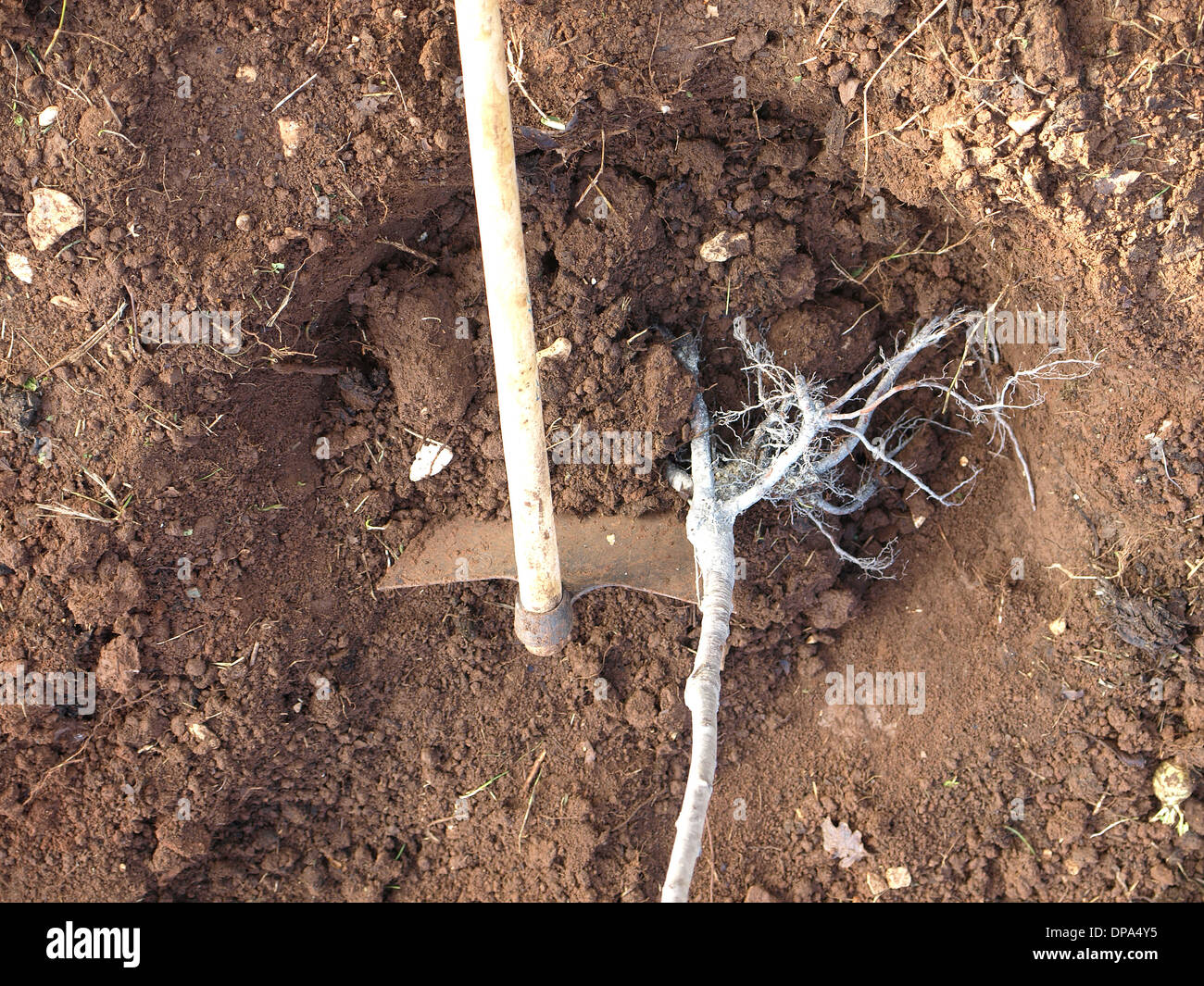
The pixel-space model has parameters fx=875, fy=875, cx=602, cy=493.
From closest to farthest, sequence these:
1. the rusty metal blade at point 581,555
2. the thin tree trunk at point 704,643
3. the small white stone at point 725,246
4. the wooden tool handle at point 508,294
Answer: the wooden tool handle at point 508,294 < the thin tree trunk at point 704,643 < the small white stone at point 725,246 < the rusty metal blade at point 581,555

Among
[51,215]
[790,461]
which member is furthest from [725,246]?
[51,215]

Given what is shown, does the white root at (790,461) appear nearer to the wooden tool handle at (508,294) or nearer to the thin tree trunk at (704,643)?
the thin tree trunk at (704,643)

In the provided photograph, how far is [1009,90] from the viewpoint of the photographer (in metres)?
1.97

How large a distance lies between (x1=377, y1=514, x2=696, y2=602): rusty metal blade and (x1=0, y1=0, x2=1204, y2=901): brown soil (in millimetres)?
75

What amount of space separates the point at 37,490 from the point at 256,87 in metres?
1.18

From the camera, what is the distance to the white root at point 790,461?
2125 millimetres

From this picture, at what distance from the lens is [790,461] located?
225cm

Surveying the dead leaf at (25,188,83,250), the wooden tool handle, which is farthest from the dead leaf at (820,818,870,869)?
the dead leaf at (25,188,83,250)

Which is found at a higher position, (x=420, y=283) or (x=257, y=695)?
(x=420, y=283)

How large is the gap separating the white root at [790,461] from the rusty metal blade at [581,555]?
13cm

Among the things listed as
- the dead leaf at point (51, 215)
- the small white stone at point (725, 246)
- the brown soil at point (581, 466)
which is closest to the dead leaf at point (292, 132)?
the brown soil at point (581, 466)

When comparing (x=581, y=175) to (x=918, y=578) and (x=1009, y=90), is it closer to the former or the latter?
(x=1009, y=90)

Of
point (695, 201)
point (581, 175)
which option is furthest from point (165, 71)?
point (695, 201)

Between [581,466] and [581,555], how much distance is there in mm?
256
